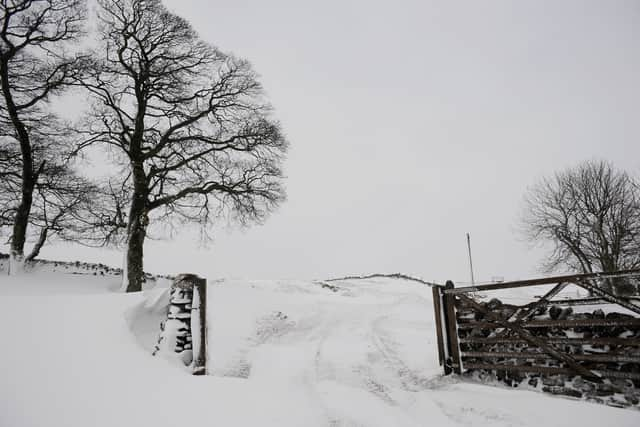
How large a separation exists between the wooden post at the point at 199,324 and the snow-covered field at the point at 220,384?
363mm

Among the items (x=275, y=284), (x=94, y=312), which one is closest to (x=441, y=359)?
(x=94, y=312)

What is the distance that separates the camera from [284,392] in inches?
188

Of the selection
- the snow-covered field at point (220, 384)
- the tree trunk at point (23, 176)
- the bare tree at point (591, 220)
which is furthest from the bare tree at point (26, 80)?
the bare tree at point (591, 220)

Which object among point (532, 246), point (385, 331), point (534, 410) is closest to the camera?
point (534, 410)

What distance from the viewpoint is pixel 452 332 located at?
6359 mm

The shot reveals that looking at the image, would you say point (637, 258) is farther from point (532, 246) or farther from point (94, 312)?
point (94, 312)

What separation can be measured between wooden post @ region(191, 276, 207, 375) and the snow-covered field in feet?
1.19

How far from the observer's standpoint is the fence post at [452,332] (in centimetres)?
616

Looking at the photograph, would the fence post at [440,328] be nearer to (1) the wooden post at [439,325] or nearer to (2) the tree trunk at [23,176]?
(1) the wooden post at [439,325]

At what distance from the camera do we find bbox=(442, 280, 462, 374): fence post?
6.16 metres

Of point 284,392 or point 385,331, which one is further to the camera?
point 385,331

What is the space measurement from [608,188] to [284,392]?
22.5m

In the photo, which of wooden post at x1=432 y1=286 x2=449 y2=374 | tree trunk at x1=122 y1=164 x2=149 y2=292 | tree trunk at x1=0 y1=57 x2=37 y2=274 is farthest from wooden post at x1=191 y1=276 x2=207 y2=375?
tree trunk at x1=0 y1=57 x2=37 y2=274

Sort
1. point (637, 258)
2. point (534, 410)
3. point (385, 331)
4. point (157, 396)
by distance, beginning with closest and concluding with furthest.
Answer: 1. point (157, 396)
2. point (534, 410)
3. point (385, 331)
4. point (637, 258)
